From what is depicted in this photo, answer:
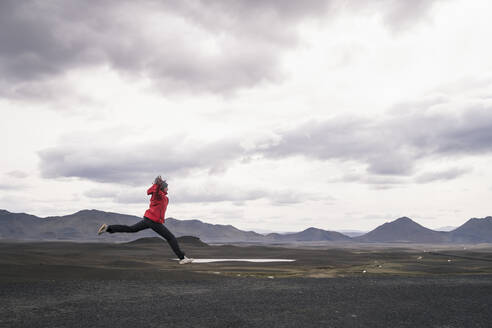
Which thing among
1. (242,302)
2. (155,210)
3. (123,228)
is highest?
(155,210)

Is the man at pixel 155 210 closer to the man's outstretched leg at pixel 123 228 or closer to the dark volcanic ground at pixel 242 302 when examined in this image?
the man's outstretched leg at pixel 123 228

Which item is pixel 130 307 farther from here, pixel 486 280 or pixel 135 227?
pixel 486 280

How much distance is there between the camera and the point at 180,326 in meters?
5.58

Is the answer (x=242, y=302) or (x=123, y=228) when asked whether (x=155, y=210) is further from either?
(x=242, y=302)

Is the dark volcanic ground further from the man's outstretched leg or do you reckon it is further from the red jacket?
the red jacket

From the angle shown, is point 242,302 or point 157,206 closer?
point 242,302

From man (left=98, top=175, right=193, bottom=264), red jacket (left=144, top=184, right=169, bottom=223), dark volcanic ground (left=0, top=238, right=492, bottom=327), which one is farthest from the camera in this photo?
red jacket (left=144, top=184, right=169, bottom=223)

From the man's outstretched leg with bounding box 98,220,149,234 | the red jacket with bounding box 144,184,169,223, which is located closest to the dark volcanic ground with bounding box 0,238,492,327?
the man's outstretched leg with bounding box 98,220,149,234

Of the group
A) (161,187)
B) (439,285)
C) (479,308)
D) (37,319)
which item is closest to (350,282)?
(439,285)

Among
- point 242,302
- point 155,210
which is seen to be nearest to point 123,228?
point 155,210

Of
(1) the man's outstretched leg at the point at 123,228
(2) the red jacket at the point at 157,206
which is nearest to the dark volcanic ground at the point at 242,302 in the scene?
(1) the man's outstretched leg at the point at 123,228

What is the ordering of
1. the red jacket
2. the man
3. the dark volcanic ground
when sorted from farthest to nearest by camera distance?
1. the red jacket
2. the man
3. the dark volcanic ground

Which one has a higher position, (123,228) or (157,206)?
(157,206)

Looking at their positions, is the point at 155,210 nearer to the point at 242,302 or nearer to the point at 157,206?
the point at 157,206
